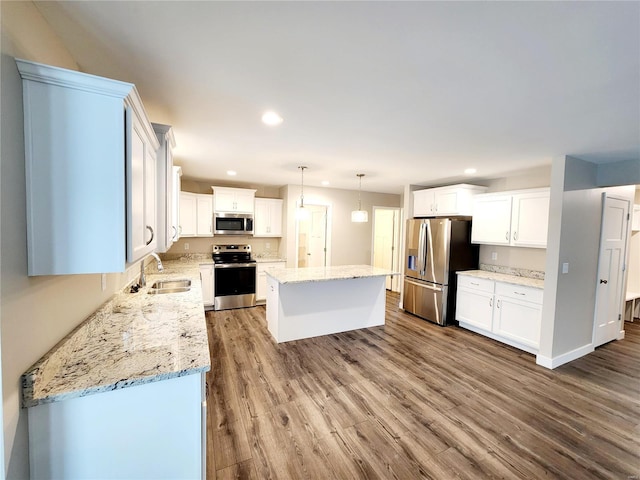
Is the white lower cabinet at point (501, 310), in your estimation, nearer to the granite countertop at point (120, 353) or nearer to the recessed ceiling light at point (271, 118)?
the recessed ceiling light at point (271, 118)

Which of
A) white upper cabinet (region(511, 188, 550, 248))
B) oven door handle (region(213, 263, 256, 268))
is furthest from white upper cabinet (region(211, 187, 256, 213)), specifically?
white upper cabinet (region(511, 188, 550, 248))

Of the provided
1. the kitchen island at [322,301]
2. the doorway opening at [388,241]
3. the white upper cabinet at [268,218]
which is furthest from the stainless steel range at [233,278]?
the doorway opening at [388,241]

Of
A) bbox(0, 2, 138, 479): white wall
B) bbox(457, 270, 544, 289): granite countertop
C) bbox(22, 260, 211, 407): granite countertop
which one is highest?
bbox(0, 2, 138, 479): white wall

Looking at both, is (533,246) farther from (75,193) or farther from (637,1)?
(75,193)

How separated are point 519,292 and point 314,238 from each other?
376 cm

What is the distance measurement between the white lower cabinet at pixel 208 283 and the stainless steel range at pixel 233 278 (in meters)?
0.05

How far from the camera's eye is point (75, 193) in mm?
1064

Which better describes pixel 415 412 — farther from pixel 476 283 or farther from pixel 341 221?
pixel 341 221

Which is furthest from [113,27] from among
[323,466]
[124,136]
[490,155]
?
[490,155]

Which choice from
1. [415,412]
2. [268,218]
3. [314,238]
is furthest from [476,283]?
[268,218]

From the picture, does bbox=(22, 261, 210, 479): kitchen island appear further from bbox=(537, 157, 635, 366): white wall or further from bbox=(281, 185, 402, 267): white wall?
bbox=(281, 185, 402, 267): white wall

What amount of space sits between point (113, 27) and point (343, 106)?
128 cm

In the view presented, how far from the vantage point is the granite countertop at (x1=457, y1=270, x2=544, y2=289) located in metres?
3.36

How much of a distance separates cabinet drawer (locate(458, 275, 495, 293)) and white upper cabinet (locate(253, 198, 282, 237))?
3.38m
